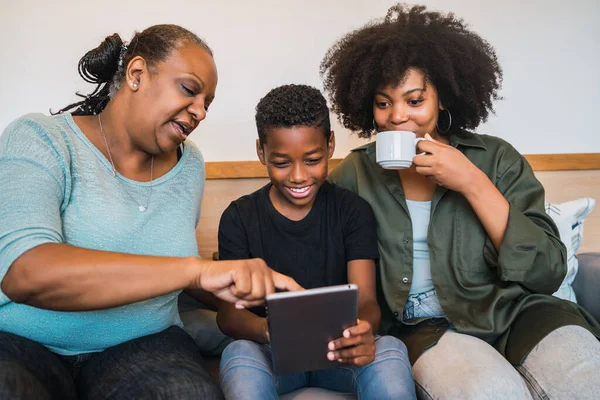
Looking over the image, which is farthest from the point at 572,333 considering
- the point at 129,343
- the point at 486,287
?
the point at 129,343

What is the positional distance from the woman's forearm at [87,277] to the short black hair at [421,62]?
74 cm

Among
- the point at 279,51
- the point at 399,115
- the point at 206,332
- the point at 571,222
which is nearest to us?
the point at 399,115

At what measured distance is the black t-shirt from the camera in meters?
1.27

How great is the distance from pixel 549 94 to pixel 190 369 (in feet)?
5.35

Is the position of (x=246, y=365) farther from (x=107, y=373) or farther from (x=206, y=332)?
(x=206, y=332)

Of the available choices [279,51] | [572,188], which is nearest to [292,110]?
[279,51]

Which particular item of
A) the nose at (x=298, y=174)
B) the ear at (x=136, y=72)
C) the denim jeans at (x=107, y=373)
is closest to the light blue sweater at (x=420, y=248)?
the nose at (x=298, y=174)

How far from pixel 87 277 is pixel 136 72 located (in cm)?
47

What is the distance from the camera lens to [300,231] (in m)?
1.29

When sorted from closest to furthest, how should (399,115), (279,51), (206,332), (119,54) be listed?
(119,54) < (399,115) < (206,332) < (279,51)

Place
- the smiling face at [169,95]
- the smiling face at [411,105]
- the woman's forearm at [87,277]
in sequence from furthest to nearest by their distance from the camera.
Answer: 1. the smiling face at [411,105]
2. the smiling face at [169,95]
3. the woman's forearm at [87,277]

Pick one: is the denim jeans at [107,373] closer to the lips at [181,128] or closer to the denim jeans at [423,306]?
the lips at [181,128]

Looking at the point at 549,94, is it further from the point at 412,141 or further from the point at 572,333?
the point at 572,333

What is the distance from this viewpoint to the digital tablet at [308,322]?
86 centimetres
